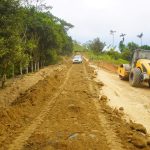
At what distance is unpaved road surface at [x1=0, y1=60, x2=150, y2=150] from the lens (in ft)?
29.9

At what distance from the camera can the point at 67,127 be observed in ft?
35.2

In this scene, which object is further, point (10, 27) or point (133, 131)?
point (10, 27)

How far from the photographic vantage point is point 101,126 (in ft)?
36.5

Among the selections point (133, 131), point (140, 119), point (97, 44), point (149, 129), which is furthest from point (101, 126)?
point (97, 44)

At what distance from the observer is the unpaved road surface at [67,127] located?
910 cm

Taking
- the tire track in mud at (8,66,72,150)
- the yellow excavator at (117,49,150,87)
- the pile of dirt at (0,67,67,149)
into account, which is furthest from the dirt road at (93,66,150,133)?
the pile of dirt at (0,67,67,149)

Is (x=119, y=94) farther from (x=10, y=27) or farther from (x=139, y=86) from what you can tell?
(x=10, y=27)

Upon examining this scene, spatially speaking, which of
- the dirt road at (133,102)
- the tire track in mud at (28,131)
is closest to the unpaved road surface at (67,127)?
the tire track in mud at (28,131)

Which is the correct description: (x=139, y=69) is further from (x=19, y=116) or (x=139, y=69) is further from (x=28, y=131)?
(x=28, y=131)

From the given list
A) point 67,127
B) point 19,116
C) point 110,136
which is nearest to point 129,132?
point 110,136

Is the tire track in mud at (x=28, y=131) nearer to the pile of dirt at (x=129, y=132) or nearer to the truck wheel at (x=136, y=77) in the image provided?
the pile of dirt at (x=129, y=132)

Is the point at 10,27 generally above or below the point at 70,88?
above

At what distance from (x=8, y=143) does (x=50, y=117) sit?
3001 mm

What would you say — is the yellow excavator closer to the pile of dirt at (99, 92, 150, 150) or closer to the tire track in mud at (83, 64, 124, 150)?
the pile of dirt at (99, 92, 150, 150)
